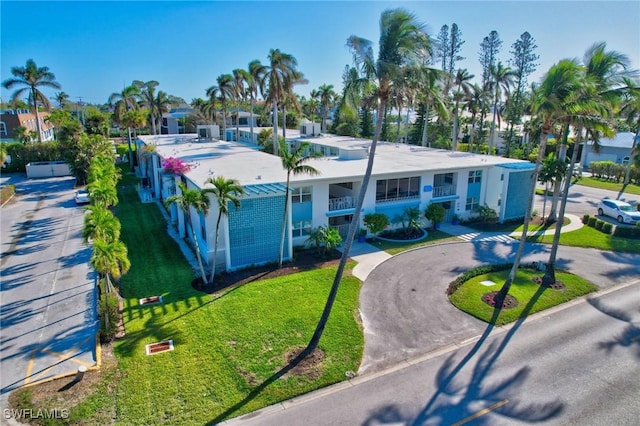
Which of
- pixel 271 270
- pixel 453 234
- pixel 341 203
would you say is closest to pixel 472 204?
pixel 453 234

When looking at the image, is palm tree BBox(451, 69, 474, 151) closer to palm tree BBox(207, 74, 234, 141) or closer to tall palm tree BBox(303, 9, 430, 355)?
palm tree BBox(207, 74, 234, 141)

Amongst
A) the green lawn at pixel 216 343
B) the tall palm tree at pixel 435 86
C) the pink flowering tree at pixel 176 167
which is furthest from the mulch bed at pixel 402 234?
the tall palm tree at pixel 435 86

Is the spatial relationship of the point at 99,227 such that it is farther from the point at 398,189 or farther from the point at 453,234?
the point at 453,234

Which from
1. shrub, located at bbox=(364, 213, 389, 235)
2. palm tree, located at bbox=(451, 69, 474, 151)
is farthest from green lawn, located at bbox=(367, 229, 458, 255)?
palm tree, located at bbox=(451, 69, 474, 151)

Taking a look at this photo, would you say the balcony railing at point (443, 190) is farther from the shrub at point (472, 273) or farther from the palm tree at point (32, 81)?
the palm tree at point (32, 81)

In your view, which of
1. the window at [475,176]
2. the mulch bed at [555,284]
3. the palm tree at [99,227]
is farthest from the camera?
the window at [475,176]
